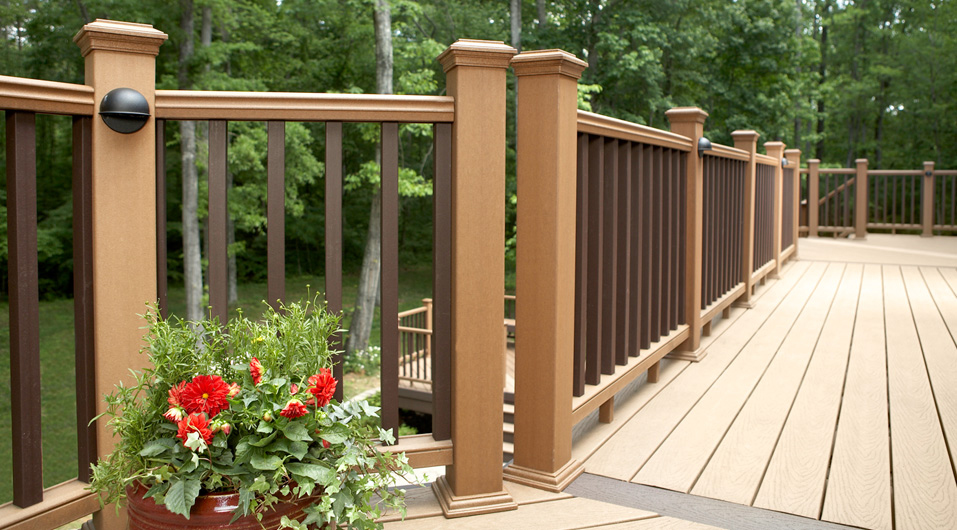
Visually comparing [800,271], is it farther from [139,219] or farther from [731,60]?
[731,60]

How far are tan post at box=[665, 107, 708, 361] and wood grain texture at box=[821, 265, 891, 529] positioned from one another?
720 millimetres

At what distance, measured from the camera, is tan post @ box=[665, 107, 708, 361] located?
376 centimetres

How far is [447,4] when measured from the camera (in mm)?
19281

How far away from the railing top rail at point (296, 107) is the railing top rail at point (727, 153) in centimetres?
234

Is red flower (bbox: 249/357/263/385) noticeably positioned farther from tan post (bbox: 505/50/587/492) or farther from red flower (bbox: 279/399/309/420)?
tan post (bbox: 505/50/587/492)

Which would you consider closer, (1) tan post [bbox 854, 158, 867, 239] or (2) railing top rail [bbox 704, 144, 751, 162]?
(2) railing top rail [bbox 704, 144, 751, 162]

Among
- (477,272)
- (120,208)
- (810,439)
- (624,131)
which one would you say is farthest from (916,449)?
(120,208)

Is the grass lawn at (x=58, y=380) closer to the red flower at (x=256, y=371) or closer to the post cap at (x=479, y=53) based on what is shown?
the post cap at (x=479, y=53)

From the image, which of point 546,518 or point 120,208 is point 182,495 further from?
point 546,518

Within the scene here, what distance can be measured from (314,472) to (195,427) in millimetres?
225

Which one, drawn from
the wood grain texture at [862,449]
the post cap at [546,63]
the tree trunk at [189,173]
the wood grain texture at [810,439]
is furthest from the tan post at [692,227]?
the tree trunk at [189,173]

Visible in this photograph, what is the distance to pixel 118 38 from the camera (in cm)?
165

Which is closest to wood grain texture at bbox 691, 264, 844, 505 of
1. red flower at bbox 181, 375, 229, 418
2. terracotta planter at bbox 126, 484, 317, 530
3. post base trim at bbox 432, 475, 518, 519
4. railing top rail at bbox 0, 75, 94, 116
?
post base trim at bbox 432, 475, 518, 519

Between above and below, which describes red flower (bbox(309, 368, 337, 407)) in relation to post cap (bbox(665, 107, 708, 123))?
below
